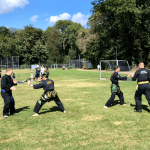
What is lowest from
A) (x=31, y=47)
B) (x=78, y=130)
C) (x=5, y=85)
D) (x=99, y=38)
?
(x=78, y=130)

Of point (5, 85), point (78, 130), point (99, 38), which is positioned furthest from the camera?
point (99, 38)

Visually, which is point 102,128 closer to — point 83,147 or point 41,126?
point 83,147

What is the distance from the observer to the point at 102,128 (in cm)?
555

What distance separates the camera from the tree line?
3788 cm

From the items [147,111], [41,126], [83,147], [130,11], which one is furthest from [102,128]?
[130,11]

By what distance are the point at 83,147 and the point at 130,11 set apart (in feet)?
116

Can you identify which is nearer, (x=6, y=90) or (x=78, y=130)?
(x=78, y=130)

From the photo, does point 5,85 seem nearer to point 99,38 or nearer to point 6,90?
point 6,90

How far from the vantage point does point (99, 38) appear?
50219 millimetres

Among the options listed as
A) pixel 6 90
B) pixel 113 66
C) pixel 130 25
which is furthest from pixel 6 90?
pixel 130 25

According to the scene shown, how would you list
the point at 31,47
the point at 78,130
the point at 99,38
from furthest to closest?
1. the point at 31,47
2. the point at 99,38
3. the point at 78,130

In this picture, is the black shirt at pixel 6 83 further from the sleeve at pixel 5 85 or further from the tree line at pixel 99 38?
the tree line at pixel 99 38

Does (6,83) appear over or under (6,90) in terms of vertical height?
over

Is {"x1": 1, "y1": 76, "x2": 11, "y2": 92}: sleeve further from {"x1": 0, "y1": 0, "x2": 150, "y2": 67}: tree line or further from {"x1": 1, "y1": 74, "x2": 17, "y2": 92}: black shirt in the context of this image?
{"x1": 0, "y1": 0, "x2": 150, "y2": 67}: tree line
